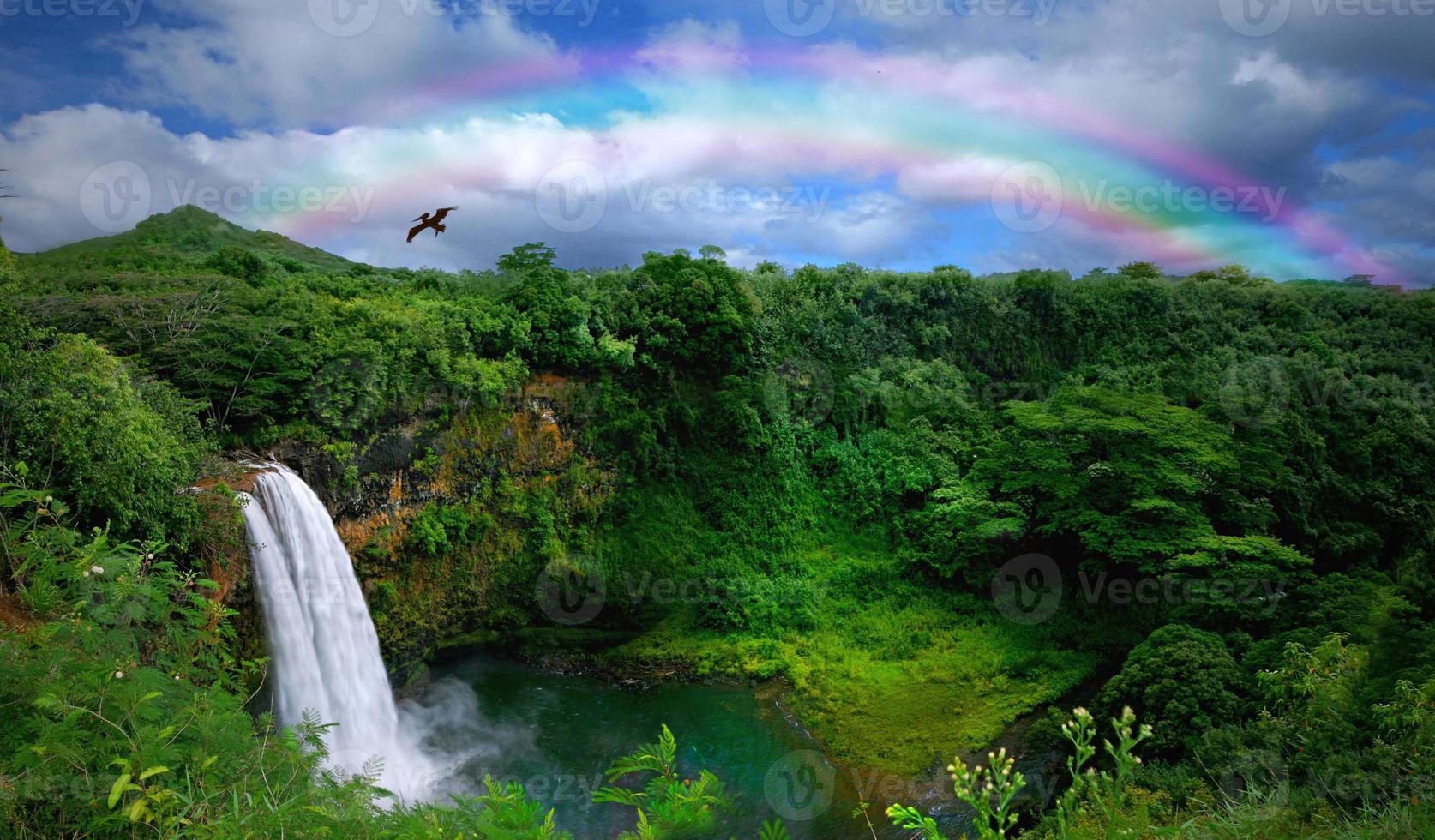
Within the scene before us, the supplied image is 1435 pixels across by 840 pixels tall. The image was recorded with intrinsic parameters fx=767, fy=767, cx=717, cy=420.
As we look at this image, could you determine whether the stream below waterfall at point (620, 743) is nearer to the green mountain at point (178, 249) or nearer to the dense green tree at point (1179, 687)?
the dense green tree at point (1179, 687)

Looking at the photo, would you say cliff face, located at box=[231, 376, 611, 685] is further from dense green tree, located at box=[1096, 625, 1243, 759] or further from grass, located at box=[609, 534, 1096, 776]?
dense green tree, located at box=[1096, 625, 1243, 759]

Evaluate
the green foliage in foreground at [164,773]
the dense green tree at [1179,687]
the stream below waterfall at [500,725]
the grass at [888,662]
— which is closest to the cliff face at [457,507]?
the stream below waterfall at [500,725]

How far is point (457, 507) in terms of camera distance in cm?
1370

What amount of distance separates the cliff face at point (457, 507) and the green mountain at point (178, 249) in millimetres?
6071

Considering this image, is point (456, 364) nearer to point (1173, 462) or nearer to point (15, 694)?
point (15, 694)

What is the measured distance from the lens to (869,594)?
15711 mm

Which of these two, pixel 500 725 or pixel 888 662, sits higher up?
pixel 888 662

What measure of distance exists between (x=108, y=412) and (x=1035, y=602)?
14.9m

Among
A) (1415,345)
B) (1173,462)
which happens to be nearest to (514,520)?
(1173,462)

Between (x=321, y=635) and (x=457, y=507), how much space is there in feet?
11.2

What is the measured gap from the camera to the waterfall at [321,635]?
1000 cm

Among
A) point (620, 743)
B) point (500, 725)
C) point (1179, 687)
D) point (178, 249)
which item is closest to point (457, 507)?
point (500, 725)

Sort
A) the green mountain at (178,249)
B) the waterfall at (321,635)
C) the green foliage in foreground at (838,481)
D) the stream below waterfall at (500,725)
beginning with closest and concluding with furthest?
the green foliage in foreground at (838,481), the waterfall at (321,635), the stream below waterfall at (500,725), the green mountain at (178,249)

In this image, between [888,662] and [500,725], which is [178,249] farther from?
[888,662]
